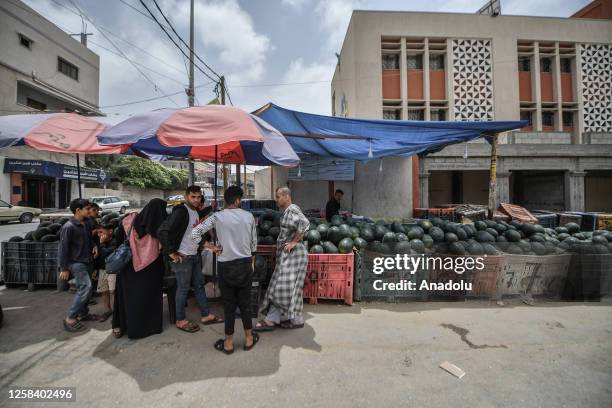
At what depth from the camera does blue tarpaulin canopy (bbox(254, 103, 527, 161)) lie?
5688 mm

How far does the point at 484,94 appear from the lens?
16.2 m

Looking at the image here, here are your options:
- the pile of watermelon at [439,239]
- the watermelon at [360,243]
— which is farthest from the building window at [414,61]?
the watermelon at [360,243]

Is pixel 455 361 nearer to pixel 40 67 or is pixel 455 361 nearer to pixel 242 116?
pixel 242 116

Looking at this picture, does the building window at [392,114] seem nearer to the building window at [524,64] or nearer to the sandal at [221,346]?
the building window at [524,64]

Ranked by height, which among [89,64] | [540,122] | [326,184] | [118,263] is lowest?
[118,263]

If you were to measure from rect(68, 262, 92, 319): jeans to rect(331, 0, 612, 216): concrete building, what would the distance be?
1472cm

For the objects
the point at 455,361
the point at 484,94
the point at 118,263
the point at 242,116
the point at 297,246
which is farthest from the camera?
the point at 484,94

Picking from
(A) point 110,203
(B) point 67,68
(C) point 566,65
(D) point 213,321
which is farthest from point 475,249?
(B) point 67,68

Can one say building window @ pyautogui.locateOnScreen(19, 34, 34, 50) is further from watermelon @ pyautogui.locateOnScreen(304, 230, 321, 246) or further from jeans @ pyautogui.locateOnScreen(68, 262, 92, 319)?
watermelon @ pyautogui.locateOnScreen(304, 230, 321, 246)

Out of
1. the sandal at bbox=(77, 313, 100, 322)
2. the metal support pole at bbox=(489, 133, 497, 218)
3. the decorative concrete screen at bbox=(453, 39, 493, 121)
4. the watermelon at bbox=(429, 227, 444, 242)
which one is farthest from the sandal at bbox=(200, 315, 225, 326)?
the decorative concrete screen at bbox=(453, 39, 493, 121)

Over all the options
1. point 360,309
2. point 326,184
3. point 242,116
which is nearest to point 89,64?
point 326,184

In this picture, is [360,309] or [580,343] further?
[360,309]

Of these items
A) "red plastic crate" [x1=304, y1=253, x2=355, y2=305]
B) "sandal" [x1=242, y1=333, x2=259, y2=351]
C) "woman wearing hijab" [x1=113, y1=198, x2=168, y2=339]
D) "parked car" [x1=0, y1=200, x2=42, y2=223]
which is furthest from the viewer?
"parked car" [x1=0, y1=200, x2=42, y2=223]

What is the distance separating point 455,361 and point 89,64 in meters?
32.5
